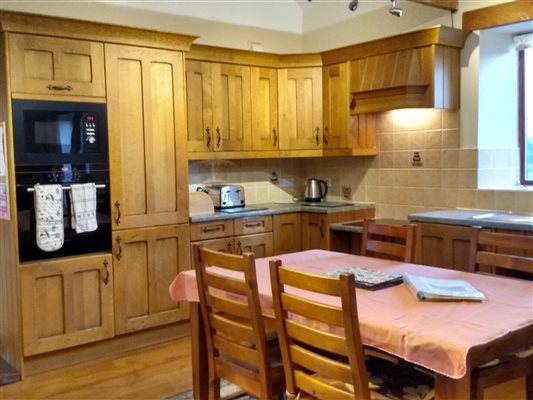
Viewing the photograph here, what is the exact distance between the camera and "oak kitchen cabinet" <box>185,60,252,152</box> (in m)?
4.14

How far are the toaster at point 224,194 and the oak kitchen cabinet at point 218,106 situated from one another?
33 centimetres

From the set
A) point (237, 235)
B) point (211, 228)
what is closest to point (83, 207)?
point (211, 228)

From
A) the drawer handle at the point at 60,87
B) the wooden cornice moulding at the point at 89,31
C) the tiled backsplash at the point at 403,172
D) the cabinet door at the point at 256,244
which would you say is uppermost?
the wooden cornice moulding at the point at 89,31

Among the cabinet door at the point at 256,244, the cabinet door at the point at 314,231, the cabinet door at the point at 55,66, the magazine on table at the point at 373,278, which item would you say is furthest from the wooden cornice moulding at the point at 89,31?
the magazine on table at the point at 373,278

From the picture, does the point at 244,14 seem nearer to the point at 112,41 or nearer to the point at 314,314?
the point at 112,41

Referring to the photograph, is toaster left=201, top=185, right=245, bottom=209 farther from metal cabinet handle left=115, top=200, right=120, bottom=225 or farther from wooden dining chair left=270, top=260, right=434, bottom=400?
wooden dining chair left=270, top=260, right=434, bottom=400

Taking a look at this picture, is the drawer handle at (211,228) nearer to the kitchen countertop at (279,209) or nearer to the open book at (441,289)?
the kitchen countertop at (279,209)

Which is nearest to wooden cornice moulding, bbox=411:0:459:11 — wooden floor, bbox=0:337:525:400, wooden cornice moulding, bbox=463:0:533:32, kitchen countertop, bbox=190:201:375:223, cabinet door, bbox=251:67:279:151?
wooden cornice moulding, bbox=463:0:533:32

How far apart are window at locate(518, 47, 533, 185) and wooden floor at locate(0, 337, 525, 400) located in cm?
166

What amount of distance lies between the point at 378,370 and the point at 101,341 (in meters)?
2.15

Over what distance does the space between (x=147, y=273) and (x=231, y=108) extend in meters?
1.50

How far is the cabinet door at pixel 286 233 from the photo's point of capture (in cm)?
444

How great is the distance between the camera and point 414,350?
63.7 inches

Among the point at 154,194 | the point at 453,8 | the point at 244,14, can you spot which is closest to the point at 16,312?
the point at 154,194
